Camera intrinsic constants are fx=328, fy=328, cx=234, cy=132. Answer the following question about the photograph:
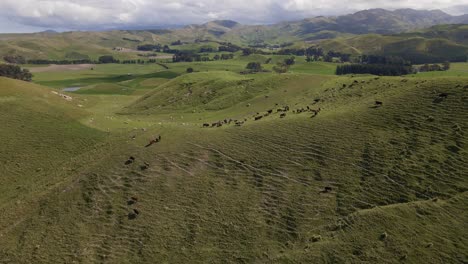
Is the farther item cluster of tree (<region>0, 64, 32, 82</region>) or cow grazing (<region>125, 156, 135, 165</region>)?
cluster of tree (<region>0, 64, 32, 82</region>)

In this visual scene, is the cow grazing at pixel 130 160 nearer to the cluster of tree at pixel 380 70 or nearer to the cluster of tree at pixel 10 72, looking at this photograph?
the cluster of tree at pixel 10 72

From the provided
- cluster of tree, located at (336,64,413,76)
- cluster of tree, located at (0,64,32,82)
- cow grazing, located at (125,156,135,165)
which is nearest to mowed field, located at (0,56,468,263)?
cow grazing, located at (125,156,135,165)

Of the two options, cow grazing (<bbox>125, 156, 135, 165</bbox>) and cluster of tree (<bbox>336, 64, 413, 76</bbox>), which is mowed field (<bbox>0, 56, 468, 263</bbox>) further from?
cluster of tree (<bbox>336, 64, 413, 76</bbox>)

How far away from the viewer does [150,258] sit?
98.7 feet

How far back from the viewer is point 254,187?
123 feet

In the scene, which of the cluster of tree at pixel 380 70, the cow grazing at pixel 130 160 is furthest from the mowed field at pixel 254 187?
the cluster of tree at pixel 380 70

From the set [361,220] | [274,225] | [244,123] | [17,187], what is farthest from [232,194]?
[17,187]

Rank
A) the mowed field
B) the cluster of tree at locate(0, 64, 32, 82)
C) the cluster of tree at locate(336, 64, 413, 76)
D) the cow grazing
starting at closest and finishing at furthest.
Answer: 1. the mowed field
2. the cow grazing
3. the cluster of tree at locate(0, 64, 32, 82)
4. the cluster of tree at locate(336, 64, 413, 76)

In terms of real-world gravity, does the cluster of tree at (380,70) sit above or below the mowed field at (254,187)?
above

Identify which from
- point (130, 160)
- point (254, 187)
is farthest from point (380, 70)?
point (130, 160)

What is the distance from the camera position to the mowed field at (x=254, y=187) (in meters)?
30.0

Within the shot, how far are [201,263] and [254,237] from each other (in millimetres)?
5565

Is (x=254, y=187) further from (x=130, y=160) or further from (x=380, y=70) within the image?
(x=380, y=70)

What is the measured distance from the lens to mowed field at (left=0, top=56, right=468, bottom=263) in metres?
30.0
